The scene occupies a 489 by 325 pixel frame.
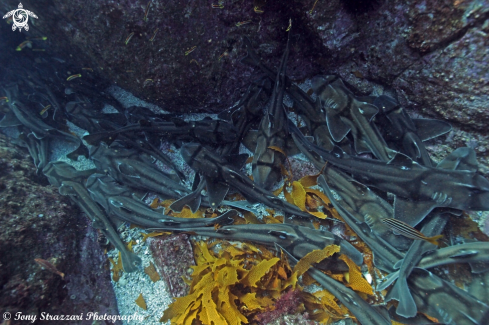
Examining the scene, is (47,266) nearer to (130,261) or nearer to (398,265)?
(130,261)

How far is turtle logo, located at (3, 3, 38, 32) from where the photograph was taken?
504 cm

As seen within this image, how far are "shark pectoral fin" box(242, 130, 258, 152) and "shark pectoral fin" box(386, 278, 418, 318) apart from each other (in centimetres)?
343

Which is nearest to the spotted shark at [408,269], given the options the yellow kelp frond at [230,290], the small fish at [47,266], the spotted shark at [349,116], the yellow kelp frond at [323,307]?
the yellow kelp frond at [323,307]

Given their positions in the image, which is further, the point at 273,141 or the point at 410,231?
the point at 273,141

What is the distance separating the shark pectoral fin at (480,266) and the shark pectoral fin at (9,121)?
32.1 ft

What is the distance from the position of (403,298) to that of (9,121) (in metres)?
9.16

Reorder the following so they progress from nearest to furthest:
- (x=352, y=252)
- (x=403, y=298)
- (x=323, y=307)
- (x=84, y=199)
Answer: (x=403, y=298), (x=323, y=307), (x=352, y=252), (x=84, y=199)

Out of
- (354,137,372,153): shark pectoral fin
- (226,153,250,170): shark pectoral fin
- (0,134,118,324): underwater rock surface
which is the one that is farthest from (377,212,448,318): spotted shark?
(0,134,118,324): underwater rock surface

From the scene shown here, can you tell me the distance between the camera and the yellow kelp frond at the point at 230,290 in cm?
353

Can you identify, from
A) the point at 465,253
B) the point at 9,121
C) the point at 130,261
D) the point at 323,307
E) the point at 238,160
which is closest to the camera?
the point at 465,253

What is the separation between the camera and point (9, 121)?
614cm

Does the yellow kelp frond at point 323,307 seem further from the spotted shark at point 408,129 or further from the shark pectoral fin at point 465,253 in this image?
the spotted shark at point 408,129

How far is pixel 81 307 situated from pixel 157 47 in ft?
15.2

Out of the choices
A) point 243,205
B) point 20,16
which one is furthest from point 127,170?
point 20,16
